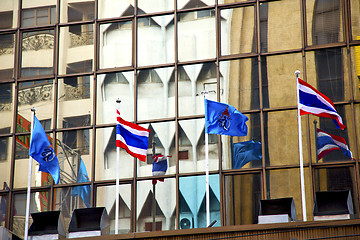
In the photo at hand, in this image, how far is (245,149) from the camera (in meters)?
24.2

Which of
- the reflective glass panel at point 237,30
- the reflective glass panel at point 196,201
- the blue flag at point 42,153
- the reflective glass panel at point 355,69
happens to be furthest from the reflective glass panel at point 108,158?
the reflective glass panel at point 355,69

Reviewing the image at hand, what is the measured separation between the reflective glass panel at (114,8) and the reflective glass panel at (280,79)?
5.21m

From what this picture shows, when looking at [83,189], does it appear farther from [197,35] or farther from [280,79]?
[280,79]

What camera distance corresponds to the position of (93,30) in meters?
26.7

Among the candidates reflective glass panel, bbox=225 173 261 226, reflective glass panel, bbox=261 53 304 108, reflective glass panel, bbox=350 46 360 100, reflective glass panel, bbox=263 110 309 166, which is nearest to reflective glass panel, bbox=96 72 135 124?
reflective glass panel, bbox=225 173 261 226

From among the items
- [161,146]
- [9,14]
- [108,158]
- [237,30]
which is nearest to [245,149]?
[161,146]

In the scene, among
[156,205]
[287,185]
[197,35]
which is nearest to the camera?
[287,185]

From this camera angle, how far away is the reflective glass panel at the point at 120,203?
24.3 metres

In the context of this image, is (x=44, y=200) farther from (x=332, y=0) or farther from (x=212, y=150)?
(x=332, y=0)

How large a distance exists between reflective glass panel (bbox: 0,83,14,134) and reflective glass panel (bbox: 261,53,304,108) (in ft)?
28.8

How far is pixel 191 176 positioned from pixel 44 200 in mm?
4981

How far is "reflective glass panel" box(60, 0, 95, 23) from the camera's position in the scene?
26.9 m

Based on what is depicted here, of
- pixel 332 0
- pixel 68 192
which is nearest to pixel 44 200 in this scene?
pixel 68 192

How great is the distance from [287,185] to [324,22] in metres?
5.50
